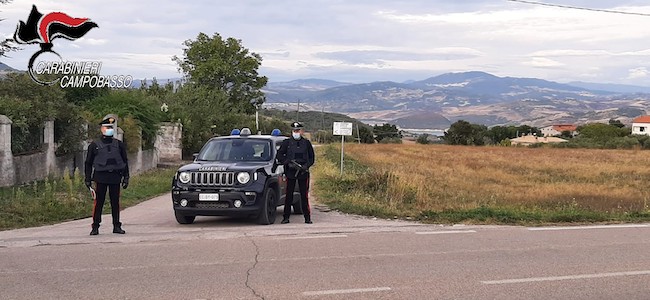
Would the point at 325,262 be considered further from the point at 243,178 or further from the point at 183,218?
the point at 183,218

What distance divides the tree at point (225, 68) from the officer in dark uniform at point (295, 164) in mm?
43890

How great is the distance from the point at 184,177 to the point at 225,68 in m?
45.4

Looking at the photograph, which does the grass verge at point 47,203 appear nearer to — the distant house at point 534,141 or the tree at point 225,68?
the tree at point 225,68

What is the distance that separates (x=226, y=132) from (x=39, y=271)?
3685cm

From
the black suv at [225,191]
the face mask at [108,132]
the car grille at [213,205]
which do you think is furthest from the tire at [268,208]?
the face mask at [108,132]

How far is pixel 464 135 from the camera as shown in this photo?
98438 mm

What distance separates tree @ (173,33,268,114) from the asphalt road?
149 feet

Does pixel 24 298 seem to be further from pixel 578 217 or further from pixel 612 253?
pixel 578 217

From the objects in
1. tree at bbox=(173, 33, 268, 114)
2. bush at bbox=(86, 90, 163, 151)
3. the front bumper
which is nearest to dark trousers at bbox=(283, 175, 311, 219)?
the front bumper

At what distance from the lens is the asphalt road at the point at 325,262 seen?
6980mm

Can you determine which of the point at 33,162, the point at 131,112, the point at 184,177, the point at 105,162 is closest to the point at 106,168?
the point at 105,162

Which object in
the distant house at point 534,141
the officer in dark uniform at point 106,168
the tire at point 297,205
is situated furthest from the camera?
the distant house at point 534,141

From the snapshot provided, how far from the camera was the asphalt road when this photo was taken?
22.9ft

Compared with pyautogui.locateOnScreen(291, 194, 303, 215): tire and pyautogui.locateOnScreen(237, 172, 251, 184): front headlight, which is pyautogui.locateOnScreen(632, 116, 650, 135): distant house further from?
pyautogui.locateOnScreen(237, 172, 251, 184): front headlight
